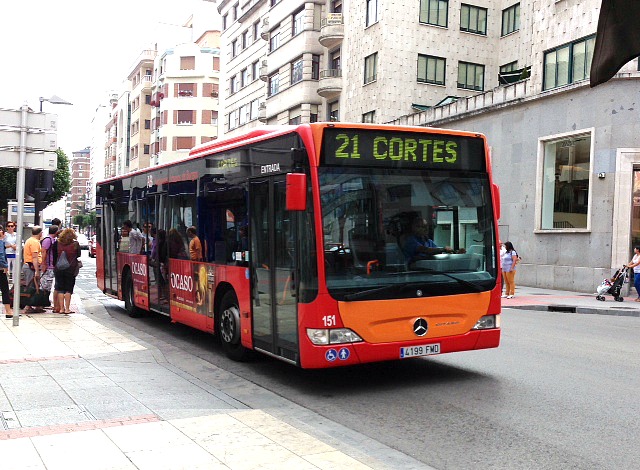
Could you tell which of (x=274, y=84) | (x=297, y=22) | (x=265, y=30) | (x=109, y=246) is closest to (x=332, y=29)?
(x=297, y=22)

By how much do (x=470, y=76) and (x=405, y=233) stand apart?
31.3 m

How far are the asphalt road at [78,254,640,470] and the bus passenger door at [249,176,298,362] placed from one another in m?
0.56

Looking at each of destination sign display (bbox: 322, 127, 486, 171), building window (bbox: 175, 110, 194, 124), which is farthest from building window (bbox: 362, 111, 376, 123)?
building window (bbox: 175, 110, 194, 124)

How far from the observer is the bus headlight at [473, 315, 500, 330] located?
791 cm

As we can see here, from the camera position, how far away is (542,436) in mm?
5695

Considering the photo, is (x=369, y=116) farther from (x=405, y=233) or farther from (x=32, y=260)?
(x=405, y=233)

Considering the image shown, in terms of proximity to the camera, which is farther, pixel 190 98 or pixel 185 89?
pixel 185 89

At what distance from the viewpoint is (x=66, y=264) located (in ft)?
44.9

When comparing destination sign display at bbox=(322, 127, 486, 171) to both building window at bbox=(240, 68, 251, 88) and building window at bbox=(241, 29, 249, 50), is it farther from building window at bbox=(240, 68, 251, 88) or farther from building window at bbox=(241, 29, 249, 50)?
building window at bbox=(241, 29, 249, 50)

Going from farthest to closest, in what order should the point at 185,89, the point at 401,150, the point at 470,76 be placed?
the point at 185,89
the point at 470,76
the point at 401,150

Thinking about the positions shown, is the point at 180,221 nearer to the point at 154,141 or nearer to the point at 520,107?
the point at 520,107

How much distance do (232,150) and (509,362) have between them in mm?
4596

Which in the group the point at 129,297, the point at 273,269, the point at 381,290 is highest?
the point at 273,269

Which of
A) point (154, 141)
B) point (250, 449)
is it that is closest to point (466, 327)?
point (250, 449)
